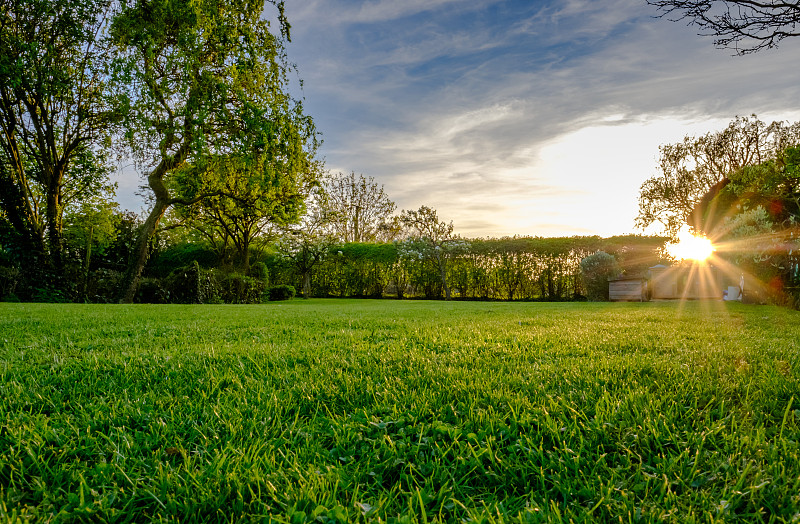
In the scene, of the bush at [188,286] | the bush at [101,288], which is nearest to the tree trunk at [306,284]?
the bush at [188,286]

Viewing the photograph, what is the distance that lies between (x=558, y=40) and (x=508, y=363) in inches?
336

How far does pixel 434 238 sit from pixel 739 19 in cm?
1559

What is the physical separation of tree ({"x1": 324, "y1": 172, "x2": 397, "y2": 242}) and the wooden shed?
19.9 metres

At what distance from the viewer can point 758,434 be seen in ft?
5.52

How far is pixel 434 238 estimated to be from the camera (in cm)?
2073

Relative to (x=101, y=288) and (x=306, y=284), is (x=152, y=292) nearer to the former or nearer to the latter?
(x=101, y=288)

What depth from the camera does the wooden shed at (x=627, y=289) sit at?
1512 cm

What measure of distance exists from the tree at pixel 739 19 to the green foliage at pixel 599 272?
11507mm

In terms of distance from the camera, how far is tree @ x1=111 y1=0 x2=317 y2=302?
504 inches

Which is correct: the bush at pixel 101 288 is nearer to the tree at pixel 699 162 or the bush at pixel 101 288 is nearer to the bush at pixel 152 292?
the bush at pixel 152 292

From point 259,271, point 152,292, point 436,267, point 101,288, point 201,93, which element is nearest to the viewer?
point 201,93

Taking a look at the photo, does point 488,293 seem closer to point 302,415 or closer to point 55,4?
point 302,415

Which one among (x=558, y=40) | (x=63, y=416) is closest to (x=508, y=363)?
(x=63, y=416)

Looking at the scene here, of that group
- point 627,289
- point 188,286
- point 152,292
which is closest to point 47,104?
point 152,292
